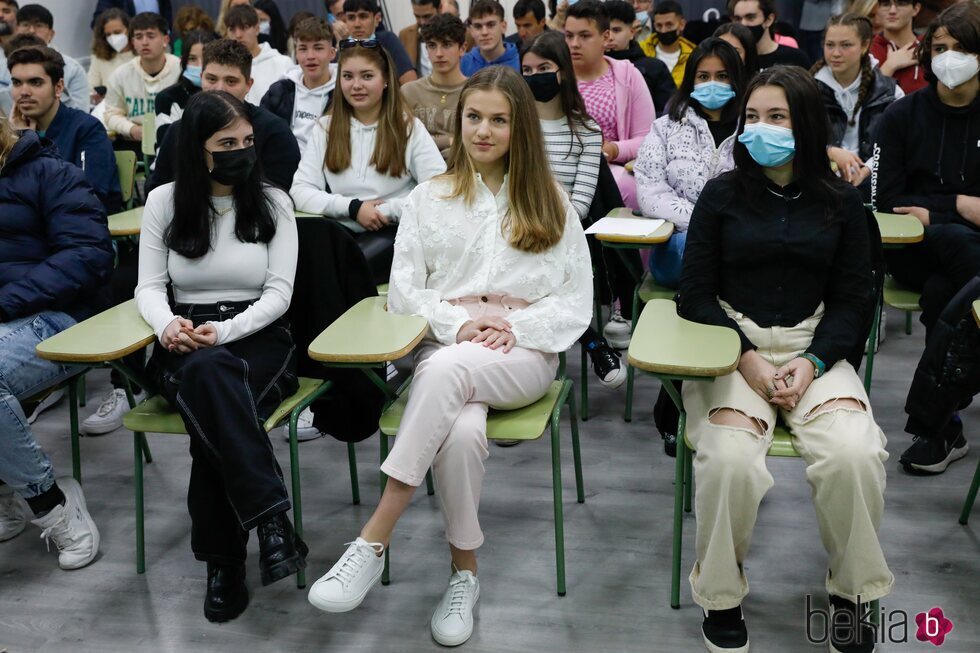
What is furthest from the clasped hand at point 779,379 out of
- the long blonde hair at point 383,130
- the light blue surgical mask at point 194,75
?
the light blue surgical mask at point 194,75

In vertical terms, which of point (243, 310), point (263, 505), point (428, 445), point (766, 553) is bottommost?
point (766, 553)

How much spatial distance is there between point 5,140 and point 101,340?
2.80ft

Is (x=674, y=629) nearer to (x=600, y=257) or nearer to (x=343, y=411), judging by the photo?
(x=343, y=411)

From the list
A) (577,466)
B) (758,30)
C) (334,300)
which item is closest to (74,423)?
(334,300)

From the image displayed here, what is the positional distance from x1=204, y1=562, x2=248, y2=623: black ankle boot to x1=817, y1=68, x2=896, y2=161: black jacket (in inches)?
104

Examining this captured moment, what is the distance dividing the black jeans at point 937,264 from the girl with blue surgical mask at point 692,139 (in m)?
0.59

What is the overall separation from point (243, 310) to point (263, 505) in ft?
1.82

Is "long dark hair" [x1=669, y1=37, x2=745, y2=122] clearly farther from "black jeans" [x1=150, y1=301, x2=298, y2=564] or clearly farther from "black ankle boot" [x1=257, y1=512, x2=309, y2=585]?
"black ankle boot" [x1=257, y1=512, x2=309, y2=585]

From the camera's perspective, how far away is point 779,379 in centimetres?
203

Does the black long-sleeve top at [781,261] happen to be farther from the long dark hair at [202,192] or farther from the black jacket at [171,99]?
the black jacket at [171,99]

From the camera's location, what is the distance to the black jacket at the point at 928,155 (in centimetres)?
283

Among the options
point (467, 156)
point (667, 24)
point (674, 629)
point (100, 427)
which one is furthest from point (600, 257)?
point (667, 24)

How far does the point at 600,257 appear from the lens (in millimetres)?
3275

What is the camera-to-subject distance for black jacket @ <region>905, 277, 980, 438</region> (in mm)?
2338
